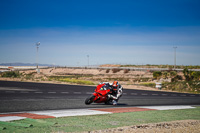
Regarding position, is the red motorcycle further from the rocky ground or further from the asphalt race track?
the rocky ground

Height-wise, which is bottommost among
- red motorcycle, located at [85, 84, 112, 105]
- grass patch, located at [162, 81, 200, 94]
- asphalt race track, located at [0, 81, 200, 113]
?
grass patch, located at [162, 81, 200, 94]

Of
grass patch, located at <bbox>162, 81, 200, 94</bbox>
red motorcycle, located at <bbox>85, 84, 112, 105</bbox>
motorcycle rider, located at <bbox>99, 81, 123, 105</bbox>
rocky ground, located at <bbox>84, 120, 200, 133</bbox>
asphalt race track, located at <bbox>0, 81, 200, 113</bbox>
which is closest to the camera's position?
rocky ground, located at <bbox>84, 120, 200, 133</bbox>

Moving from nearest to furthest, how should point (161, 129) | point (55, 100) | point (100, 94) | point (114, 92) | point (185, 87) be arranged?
1. point (161, 129)
2. point (100, 94)
3. point (114, 92)
4. point (55, 100)
5. point (185, 87)

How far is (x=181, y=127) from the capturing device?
304 inches

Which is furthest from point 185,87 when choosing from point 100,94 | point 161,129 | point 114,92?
point 161,129

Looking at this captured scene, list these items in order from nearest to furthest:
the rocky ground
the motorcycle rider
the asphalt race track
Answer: the rocky ground < the asphalt race track < the motorcycle rider

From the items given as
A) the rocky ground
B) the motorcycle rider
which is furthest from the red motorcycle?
the rocky ground

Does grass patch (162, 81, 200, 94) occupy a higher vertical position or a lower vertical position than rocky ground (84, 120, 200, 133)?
lower

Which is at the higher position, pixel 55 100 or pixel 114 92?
pixel 114 92

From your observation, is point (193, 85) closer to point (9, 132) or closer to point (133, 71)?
point (9, 132)

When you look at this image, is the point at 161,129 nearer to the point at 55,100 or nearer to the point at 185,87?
the point at 55,100

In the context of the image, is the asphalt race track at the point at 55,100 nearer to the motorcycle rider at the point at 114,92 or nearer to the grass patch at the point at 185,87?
the motorcycle rider at the point at 114,92

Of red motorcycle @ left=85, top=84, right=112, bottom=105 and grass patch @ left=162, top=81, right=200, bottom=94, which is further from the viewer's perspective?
grass patch @ left=162, top=81, right=200, bottom=94

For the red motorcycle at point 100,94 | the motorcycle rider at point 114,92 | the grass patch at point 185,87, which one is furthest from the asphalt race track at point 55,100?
the grass patch at point 185,87
